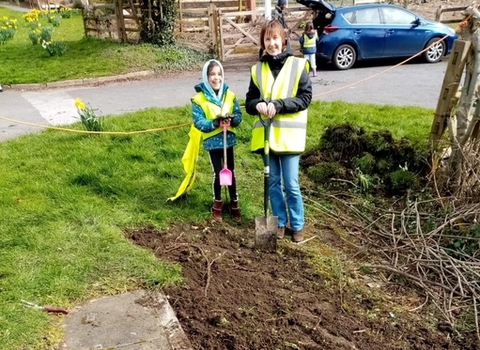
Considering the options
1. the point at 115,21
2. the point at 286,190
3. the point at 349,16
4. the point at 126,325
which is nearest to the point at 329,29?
the point at 349,16

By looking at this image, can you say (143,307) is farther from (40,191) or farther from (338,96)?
(338,96)

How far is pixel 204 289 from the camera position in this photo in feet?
11.7

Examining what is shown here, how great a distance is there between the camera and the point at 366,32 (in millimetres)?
12312

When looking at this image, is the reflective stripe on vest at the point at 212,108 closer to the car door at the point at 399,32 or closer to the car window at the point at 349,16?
the car window at the point at 349,16

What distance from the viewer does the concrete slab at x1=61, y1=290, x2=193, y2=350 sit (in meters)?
3.02

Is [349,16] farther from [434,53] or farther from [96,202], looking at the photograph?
[96,202]

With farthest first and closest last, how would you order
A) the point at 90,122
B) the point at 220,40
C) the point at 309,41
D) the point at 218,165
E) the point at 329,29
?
1. the point at 220,40
2. the point at 329,29
3. the point at 309,41
4. the point at 90,122
5. the point at 218,165

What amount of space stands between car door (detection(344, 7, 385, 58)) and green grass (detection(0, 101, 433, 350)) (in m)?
5.02

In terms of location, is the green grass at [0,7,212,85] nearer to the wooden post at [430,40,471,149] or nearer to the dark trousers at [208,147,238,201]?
the dark trousers at [208,147,238,201]

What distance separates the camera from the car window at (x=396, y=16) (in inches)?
493

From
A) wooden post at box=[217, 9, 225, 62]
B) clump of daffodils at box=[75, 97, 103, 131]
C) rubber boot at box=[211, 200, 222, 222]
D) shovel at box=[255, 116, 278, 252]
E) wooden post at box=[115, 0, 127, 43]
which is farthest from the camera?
wooden post at box=[115, 0, 127, 43]

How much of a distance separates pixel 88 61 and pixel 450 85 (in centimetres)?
1081

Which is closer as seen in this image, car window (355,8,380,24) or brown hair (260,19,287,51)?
brown hair (260,19,287,51)

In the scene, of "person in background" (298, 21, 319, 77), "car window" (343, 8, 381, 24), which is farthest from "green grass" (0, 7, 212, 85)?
"car window" (343, 8, 381, 24)
